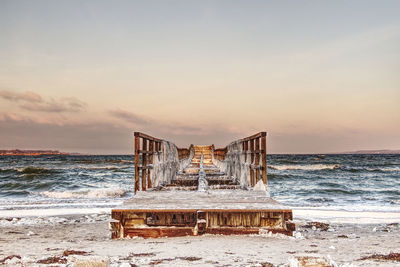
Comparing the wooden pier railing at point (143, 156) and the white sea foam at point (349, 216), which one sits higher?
the wooden pier railing at point (143, 156)

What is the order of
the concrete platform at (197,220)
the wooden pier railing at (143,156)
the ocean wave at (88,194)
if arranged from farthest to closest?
the ocean wave at (88,194) < the wooden pier railing at (143,156) < the concrete platform at (197,220)

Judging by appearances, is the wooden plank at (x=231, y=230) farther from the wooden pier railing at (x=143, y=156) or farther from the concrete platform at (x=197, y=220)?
the wooden pier railing at (x=143, y=156)

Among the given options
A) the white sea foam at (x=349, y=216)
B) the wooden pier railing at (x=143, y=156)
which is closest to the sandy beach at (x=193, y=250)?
the wooden pier railing at (x=143, y=156)

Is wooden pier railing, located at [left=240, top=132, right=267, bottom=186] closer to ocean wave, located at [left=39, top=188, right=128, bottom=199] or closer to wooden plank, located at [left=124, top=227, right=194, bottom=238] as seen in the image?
wooden plank, located at [left=124, top=227, right=194, bottom=238]

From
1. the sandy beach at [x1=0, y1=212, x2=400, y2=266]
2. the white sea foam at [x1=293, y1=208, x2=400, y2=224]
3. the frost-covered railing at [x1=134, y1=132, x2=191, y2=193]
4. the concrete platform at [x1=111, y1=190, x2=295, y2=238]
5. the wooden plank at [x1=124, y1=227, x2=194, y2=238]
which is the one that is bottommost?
the white sea foam at [x1=293, y1=208, x2=400, y2=224]

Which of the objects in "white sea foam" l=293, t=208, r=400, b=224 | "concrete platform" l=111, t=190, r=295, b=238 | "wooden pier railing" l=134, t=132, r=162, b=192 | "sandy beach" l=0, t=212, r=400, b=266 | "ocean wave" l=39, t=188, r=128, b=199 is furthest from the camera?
"ocean wave" l=39, t=188, r=128, b=199

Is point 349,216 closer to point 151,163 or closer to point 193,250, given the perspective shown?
point 151,163

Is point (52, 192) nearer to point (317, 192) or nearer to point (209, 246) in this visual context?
point (317, 192)

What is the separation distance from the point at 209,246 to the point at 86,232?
4312mm

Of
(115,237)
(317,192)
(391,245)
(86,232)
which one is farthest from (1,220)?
(317,192)

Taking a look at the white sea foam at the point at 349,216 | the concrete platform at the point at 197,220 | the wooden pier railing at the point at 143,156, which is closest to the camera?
the concrete platform at the point at 197,220

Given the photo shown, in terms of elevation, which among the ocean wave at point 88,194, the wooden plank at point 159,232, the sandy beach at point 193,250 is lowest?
the ocean wave at point 88,194

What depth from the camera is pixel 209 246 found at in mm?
5723

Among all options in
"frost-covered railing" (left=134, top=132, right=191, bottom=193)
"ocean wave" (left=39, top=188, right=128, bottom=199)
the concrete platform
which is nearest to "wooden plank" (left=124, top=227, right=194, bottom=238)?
the concrete platform
